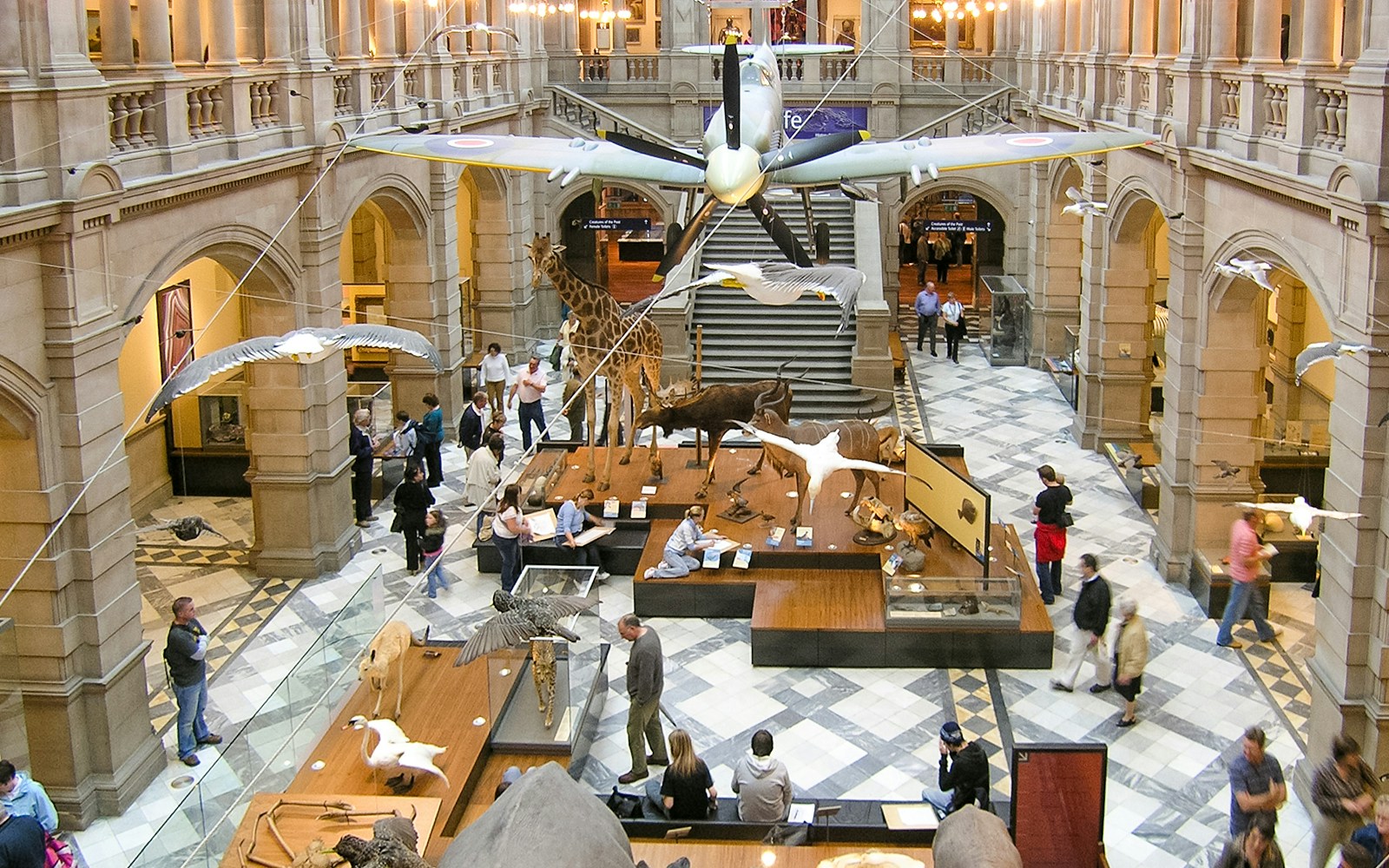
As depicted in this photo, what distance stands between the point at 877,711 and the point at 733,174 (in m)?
5.43

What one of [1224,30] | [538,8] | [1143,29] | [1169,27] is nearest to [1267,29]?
[1224,30]

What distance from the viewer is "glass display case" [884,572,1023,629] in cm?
1479

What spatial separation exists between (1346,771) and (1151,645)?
6.40 meters

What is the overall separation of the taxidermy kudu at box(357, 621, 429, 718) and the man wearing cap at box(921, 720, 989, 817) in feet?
14.7

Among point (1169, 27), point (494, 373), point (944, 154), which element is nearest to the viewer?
point (944, 154)

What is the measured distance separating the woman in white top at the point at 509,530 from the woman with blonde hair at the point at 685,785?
238 inches

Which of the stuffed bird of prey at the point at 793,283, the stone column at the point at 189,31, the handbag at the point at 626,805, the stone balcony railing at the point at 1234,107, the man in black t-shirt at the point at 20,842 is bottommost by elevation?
the handbag at the point at 626,805

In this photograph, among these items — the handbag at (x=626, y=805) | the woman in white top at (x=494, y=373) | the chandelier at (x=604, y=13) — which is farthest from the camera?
the chandelier at (x=604, y=13)

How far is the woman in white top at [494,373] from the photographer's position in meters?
22.8

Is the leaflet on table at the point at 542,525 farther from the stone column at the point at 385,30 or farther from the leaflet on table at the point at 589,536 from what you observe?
the stone column at the point at 385,30

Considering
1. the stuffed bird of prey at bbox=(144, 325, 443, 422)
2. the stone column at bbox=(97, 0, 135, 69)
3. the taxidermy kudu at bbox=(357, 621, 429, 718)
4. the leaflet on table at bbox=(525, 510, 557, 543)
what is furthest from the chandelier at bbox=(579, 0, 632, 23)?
the stuffed bird of prey at bbox=(144, 325, 443, 422)

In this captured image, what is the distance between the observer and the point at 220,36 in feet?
52.2

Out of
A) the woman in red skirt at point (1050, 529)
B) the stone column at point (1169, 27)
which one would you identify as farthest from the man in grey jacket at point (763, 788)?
the stone column at point (1169, 27)

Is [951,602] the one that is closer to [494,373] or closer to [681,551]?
[681,551]
